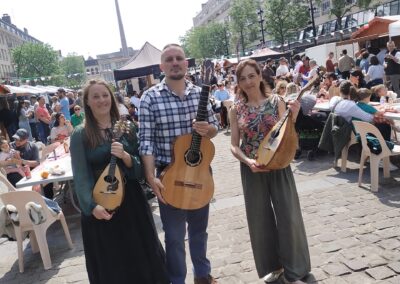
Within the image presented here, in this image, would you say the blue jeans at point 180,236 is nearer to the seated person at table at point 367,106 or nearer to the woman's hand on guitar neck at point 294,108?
the woman's hand on guitar neck at point 294,108

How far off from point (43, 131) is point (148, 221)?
1228 cm

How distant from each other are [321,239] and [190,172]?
200 centimetres

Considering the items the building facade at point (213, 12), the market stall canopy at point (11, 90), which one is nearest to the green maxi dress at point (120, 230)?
the market stall canopy at point (11, 90)

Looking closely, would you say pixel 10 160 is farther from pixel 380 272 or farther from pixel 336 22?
pixel 336 22

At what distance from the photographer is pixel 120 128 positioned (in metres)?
2.75

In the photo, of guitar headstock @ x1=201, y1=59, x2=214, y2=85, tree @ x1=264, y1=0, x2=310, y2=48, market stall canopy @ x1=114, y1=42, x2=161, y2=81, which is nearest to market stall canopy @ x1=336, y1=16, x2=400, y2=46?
market stall canopy @ x1=114, y1=42, x2=161, y2=81

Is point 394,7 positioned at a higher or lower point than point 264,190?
higher

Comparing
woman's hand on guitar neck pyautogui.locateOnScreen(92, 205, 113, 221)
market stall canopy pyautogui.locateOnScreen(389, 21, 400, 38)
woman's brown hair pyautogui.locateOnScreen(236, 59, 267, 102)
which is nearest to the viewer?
woman's hand on guitar neck pyautogui.locateOnScreen(92, 205, 113, 221)

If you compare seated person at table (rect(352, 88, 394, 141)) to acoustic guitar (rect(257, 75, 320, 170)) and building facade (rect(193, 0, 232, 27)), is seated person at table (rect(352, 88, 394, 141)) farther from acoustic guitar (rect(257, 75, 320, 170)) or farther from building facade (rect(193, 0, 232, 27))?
building facade (rect(193, 0, 232, 27))

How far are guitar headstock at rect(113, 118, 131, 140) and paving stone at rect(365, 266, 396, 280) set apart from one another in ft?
7.71

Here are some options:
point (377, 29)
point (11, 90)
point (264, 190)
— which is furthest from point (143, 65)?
point (264, 190)

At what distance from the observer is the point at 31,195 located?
430cm

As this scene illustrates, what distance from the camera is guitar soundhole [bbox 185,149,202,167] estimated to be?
277cm

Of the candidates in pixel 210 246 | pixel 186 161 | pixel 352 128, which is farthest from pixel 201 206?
pixel 352 128
